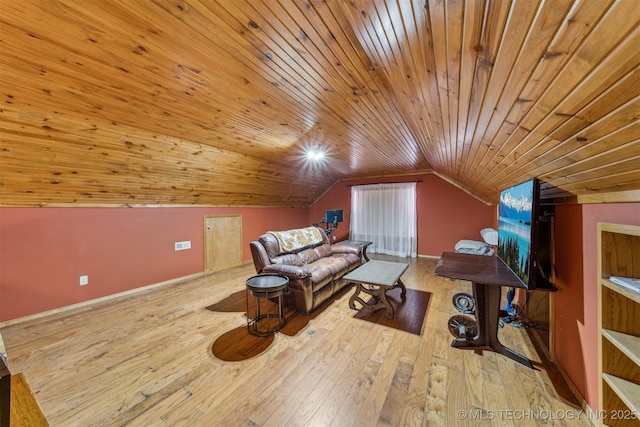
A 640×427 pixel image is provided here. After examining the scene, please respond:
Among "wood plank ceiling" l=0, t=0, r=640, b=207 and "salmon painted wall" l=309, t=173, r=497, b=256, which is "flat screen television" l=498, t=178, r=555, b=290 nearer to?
"wood plank ceiling" l=0, t=0, r=640, b=207

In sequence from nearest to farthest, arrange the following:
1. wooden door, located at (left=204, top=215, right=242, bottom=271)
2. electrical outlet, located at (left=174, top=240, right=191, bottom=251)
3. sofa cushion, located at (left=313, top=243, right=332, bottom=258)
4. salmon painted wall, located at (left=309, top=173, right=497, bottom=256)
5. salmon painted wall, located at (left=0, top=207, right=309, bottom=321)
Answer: salmon painted wall, located at (left=0, top=207, right=309, bottom=321), sofa cushion, located at (left=313, top=243, right=332, bottom=258), electrical outlet, located at (left=174, top=240, right=191, bottom=251), wooden door, located at (left=204, top=215, right=242, bottom=271), salmon painted wall, located at (left=309, top=173, right=497, bottom=256)

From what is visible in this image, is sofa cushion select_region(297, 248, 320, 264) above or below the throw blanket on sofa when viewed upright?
below

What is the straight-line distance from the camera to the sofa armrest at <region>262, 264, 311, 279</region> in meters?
2.71

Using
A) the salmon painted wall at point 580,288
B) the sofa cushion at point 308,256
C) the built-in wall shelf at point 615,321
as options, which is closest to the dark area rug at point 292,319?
the sofa cushion at point 308,256

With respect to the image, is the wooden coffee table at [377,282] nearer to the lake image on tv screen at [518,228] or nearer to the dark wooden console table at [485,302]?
the dark wooden console table at [485,302]

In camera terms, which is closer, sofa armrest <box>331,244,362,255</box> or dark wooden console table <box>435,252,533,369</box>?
dark wooden console table <box>435,252,533,369</box>

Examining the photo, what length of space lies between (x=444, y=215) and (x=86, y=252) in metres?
6.52

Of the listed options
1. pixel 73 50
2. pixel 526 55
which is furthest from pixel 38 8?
pixel 526 55

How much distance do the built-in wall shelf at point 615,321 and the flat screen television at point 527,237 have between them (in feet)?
1.00

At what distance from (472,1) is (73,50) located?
2.02 metres

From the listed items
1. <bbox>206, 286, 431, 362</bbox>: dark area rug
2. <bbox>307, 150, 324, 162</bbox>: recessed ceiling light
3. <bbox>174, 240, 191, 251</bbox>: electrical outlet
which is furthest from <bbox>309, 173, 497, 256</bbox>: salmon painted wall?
<bbox>174, 240, 191, 251</bbox>: electrical outlet

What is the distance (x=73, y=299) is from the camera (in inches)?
118

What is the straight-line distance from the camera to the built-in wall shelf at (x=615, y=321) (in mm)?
1172

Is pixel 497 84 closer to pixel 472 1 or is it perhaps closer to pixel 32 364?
pixel 472 1
